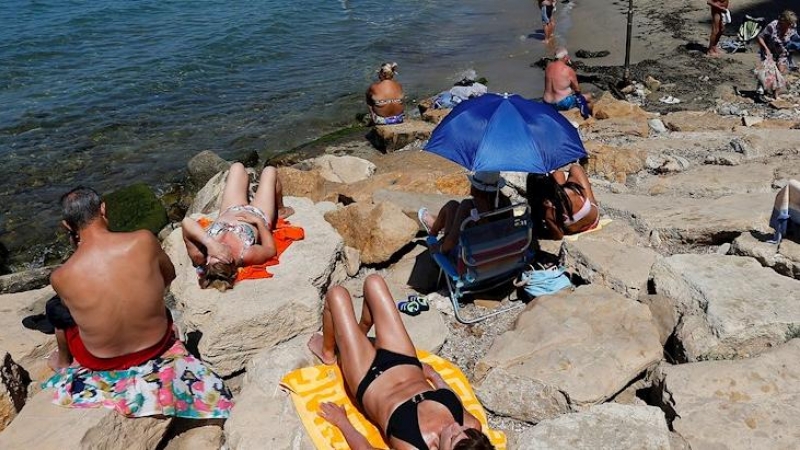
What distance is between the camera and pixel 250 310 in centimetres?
518

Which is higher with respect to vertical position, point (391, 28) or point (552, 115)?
point (552, 115)

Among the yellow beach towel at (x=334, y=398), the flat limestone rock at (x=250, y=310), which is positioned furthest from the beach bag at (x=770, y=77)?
the yellow beach towel at (x=334, y=398)


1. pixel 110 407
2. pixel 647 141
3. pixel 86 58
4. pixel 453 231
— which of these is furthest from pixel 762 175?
pixel 86 58

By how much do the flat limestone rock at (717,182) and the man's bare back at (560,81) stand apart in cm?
368

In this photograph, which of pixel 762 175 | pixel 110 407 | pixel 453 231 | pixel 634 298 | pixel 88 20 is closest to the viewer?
pixel 110 407

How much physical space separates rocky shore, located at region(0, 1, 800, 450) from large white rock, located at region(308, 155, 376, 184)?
1.44 metres

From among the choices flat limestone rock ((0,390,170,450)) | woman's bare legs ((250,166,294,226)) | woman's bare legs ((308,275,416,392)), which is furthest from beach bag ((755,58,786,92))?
flat limestone rock ((0,390,170,450))

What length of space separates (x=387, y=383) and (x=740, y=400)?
2168 mm

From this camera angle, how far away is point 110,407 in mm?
4238

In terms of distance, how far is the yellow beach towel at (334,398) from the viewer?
401 cm

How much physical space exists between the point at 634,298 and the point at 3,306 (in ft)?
19.9

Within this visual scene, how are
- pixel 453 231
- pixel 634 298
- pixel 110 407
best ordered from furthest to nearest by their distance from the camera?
pixel 453 231
pixel 634 298
pixel 110 407

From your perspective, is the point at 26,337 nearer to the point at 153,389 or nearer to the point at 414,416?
the point at 153,389

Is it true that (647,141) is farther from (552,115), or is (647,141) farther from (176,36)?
(176,36)
